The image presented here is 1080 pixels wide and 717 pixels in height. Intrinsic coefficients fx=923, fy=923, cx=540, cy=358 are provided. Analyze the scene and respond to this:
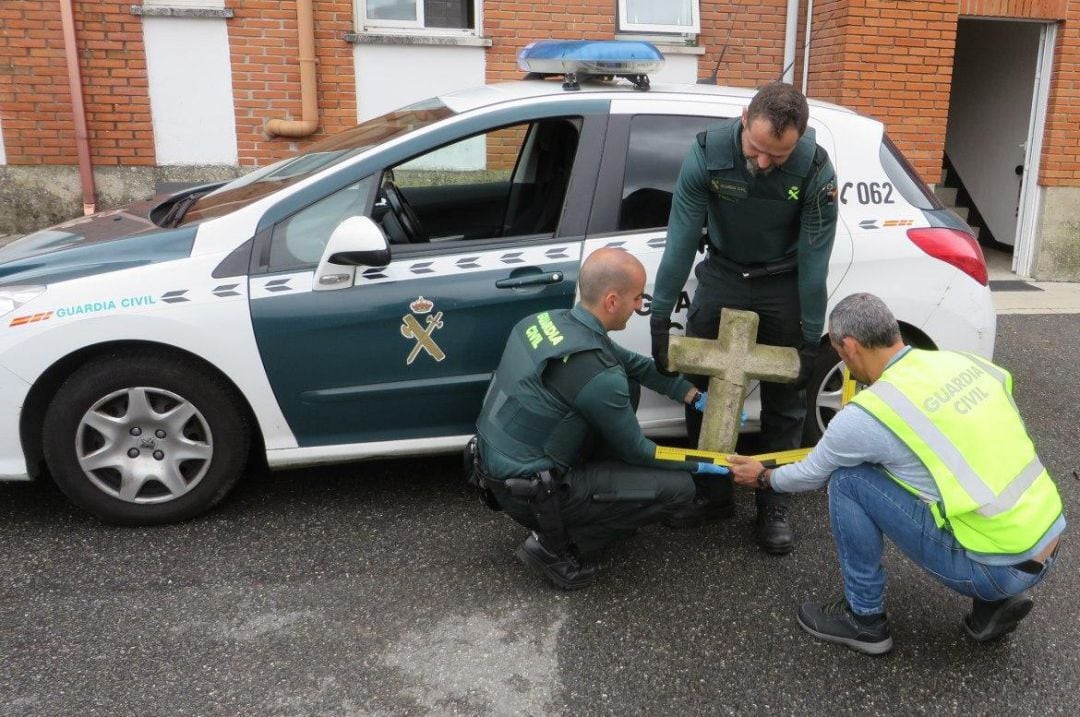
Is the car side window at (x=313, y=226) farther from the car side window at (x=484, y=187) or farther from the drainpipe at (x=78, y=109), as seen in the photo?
the drainpipe at (x=78, y=109)

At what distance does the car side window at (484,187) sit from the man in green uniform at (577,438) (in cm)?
74

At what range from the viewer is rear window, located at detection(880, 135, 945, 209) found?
13.0 feet

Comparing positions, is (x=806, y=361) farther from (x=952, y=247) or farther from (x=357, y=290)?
(x=357, y=290)

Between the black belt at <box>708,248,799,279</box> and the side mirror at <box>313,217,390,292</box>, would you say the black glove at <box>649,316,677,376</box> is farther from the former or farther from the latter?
the side mirror at <box>313,217,390,292</box>

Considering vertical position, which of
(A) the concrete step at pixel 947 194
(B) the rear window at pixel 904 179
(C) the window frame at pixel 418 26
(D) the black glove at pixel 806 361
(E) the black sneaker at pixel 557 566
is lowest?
(E) the black sneaker at pixel 557 566

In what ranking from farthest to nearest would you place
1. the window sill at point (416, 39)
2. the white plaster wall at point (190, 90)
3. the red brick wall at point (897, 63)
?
the red brick wall at point (897, 63), the window sill at point (416, 39), the white plaster wall at point (190, 90)

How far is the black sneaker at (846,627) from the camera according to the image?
293cm

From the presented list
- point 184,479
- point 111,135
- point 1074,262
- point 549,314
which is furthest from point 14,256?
point 1074,262

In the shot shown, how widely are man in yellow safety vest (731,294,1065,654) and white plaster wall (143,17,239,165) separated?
20.7 feet

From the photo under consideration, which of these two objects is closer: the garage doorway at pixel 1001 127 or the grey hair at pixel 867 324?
the grey hair at pixel 867 324

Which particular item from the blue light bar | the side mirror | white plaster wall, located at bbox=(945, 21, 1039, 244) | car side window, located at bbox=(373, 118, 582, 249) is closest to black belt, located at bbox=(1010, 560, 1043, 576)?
car side window, located at bbox=(373, 118, 582, 249)

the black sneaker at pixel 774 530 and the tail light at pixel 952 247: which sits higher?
the tail light at pixel 952 247

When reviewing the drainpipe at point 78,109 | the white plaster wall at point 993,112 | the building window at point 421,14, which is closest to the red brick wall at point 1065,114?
the white plaster wall at point 993,112

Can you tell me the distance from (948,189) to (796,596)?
8.54m
